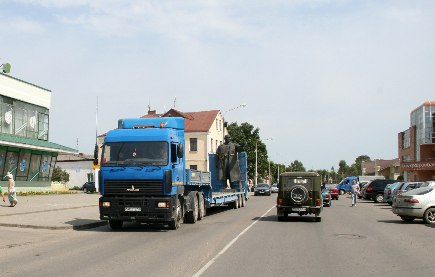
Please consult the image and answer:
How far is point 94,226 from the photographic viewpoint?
18.8 metres

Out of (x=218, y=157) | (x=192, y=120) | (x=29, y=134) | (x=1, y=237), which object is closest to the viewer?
(x=1, y=237)

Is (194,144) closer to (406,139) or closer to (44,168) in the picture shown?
(44,168)

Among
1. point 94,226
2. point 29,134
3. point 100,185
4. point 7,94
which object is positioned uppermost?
point 7,94

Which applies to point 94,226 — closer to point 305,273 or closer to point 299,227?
point 299,227

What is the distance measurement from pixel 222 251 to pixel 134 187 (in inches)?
212

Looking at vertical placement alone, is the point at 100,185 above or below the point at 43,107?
below

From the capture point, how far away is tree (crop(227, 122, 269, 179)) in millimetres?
86938

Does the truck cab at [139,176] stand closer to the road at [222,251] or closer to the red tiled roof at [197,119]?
the road at [222,251]

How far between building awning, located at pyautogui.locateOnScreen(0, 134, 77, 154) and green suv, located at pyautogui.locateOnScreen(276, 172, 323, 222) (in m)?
24.1

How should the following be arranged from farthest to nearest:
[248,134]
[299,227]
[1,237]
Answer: [248,134]
[299,227]
[1,237]

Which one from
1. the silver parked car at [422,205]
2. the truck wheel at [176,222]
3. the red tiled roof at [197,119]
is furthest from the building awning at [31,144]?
the silver parked car at [422,205]

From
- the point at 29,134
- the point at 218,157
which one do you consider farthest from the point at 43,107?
the point at 218,157

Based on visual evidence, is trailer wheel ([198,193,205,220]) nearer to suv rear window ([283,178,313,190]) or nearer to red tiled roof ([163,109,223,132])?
suv rear window ([283,178,313,190])

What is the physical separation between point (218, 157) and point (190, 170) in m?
9.62
